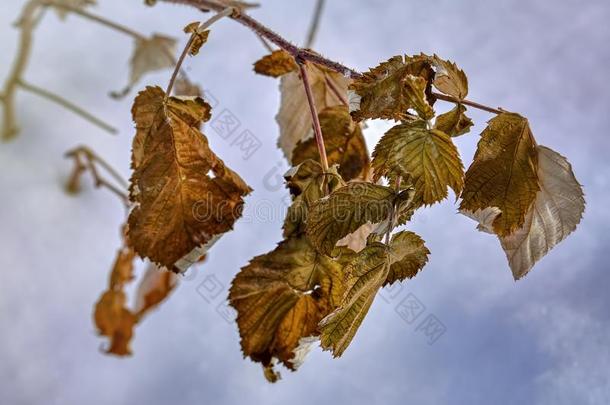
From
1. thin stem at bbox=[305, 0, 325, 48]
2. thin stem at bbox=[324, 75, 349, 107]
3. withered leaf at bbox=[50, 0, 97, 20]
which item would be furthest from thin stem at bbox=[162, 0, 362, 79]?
withered leaf at bbox=[50, 0, 97, 20]

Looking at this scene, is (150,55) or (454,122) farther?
(150,55)

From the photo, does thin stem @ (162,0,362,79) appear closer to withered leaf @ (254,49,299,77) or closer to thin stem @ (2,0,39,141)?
withered leaf @ (254,49,299,77)

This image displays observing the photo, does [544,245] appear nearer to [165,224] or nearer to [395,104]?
[395,104]

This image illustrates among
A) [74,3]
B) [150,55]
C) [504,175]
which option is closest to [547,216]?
[504,175]

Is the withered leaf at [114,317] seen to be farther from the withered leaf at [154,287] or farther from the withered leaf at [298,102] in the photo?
the withered leaf at [298,102]

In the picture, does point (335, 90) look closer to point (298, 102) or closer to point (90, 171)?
point (298, 102)

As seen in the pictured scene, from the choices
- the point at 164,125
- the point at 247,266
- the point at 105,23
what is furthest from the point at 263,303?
the point at 105,23
